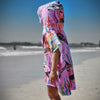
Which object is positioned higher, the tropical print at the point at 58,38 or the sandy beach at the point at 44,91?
the tropical print at the point at 58,38

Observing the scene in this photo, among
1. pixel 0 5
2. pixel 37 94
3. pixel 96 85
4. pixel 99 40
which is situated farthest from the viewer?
pixel 99 40

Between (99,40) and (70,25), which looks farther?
(99,40)

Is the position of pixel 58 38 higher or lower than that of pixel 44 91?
higher

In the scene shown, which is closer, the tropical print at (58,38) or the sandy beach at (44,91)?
the tropical print at (58,38)

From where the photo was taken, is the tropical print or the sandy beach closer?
the tropical print

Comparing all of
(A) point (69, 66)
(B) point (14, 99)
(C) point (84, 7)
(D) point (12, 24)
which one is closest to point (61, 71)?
(A) point (69, 66)

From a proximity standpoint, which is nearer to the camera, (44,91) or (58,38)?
(58,38)

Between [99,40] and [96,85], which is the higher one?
[99,40]

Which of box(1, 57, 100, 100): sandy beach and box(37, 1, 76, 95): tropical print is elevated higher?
box(37, 1, 76, 95): tropical print

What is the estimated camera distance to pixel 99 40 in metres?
1.79

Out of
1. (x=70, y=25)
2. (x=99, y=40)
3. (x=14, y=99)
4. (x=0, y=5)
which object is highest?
(x=0, y=5)

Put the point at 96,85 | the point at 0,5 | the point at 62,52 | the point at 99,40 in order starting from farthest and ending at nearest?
1. the point at 99,40
2. the point at 96,85
3. the point at 0,5
4. the point at 62,52

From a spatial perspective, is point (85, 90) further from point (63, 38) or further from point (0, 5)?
point (0, 5)

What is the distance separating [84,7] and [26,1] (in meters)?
0.54
